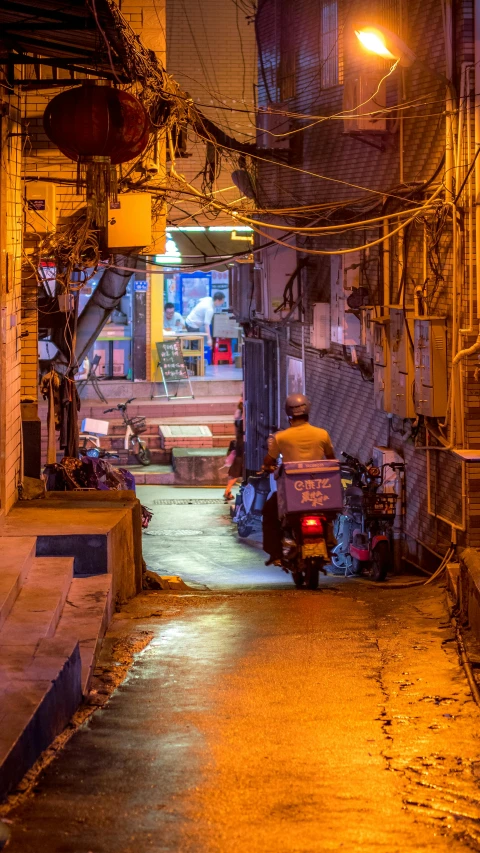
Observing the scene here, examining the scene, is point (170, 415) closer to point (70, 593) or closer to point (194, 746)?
point (70, 593)

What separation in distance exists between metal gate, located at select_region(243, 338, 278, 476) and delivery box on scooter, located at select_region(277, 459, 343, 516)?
34.7 ft

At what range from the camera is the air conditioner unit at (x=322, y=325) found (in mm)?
16359

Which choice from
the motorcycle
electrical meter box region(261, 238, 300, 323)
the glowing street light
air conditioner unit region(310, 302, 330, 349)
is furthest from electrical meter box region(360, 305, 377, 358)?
electrical meter box region(261, 238, 300, 323)

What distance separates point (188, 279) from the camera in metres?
34.1

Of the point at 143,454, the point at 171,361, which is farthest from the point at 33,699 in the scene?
the point at 171,361

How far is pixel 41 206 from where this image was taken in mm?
12617

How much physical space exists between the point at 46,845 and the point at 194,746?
1.35 m

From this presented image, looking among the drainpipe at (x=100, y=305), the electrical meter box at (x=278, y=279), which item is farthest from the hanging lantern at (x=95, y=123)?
the drainpipe at (x=100, y=305)

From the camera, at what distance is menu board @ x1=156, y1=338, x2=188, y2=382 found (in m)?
28.5

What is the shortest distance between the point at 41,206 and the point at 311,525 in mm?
5367

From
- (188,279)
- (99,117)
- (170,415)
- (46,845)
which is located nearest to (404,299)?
Answer: (99,117)

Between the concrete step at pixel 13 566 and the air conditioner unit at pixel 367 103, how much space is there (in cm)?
679

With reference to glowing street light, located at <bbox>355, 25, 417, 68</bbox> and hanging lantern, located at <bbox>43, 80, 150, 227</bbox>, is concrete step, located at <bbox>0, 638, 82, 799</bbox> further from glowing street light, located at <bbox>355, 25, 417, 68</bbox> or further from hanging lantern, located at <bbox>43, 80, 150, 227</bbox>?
glowing street light, located at <bbox>355, 25, 417, 68</bbox>

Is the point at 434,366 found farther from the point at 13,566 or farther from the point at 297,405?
the point at 13,566
